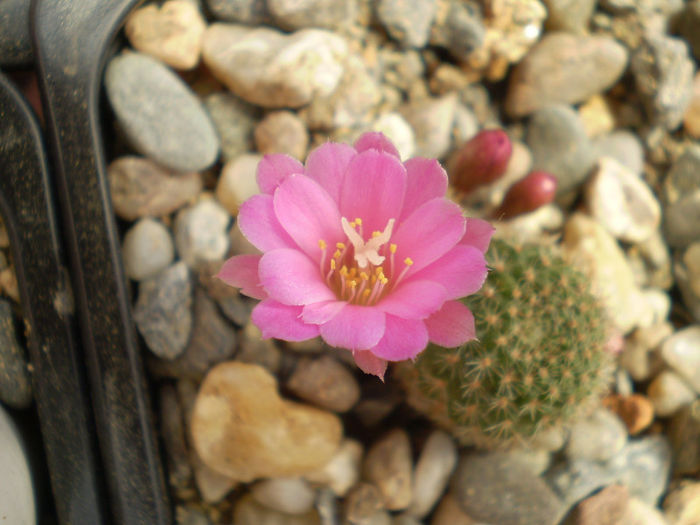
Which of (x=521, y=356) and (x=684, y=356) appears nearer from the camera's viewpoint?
(x=521, y=356)

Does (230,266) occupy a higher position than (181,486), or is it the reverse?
(230,266)

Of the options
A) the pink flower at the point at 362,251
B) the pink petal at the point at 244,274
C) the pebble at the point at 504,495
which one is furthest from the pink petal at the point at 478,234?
the pebble at the point at 504,495

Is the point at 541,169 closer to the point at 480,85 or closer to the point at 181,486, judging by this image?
the point at 480,85

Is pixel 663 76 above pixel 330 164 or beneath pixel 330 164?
beneath

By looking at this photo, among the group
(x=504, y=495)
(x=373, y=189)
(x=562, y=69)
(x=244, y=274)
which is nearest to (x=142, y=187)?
(x=244, y=274)

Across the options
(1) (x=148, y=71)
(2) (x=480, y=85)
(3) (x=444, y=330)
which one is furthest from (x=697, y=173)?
(1) (x=148, y=71)

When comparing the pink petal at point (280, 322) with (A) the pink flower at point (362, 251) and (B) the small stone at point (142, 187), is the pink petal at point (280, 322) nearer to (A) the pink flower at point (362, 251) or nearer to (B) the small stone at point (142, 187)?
(A) the pink flower at point (362, 251)

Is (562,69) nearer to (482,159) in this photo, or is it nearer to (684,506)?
(482,159)
